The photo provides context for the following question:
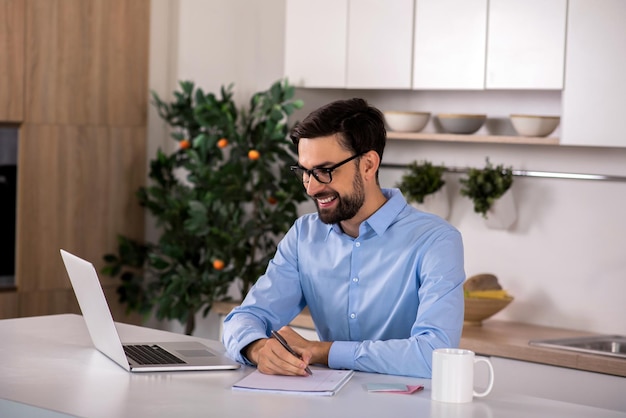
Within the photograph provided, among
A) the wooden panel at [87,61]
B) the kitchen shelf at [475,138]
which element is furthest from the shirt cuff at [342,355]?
the wooden panel at [87,61]

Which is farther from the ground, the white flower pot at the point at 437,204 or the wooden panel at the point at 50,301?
the white flower pot at the point at 437,204

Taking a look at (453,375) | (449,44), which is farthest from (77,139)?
(453,375)

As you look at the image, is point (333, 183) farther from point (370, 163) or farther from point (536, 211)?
point (536, 211)

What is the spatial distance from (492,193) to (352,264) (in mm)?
1574

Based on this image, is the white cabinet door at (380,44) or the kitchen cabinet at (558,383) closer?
the kitchen cabinet at (558,383)

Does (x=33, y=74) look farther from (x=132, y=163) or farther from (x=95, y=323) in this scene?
(x=95, y=323)

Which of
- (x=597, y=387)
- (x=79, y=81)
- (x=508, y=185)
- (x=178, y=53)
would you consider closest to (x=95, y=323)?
(x=597, y=387)

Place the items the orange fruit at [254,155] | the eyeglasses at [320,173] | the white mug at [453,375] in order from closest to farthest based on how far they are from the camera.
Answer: the white mug at [453,375] < the eyeglasses at [320,173] < the orange fruit at [254,155]

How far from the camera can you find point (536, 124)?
4133mm

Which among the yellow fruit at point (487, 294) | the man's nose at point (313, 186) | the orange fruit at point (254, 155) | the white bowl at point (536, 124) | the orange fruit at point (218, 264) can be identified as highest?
the white bowl at point (536, 124)

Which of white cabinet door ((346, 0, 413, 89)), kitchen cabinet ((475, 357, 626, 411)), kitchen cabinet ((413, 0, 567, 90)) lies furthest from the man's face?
white cabinet door ((346, 0, 413, 89))

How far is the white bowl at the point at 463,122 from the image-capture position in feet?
14.3

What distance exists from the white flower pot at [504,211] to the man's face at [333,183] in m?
1.67

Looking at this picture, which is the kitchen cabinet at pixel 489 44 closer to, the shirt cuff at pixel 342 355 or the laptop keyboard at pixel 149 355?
the shirt cuff at pixel 342 355
